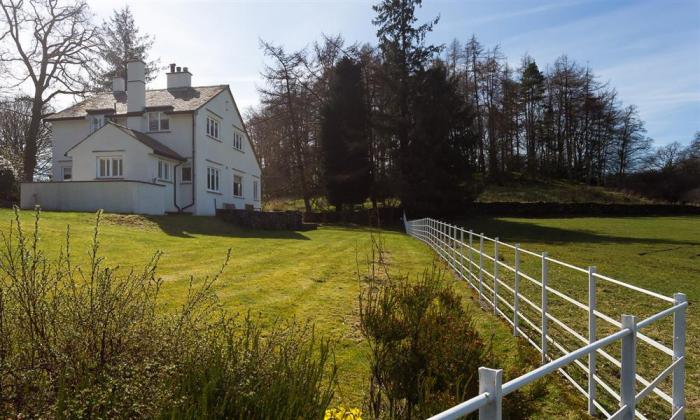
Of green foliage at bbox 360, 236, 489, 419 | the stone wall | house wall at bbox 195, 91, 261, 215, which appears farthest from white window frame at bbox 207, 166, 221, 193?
green foliage at bbox 360, 236, 489, 419

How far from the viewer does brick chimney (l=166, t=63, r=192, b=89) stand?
101 feet

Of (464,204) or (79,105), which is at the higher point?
(79,105)

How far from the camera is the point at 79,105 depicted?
3116 cm

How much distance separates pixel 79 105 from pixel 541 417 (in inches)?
1353

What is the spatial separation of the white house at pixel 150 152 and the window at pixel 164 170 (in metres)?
0.05

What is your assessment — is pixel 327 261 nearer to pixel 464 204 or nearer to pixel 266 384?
pixel 266 384

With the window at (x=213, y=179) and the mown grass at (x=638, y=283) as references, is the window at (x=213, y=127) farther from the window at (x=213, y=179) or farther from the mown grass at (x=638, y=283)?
the mown grass at (x=638, y=283)

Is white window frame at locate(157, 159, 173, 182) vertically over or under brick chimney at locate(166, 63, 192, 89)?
under

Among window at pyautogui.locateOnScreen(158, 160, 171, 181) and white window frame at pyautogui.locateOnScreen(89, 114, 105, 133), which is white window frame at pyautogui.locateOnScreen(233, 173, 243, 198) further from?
white window frame at pyautogui.locateOnScreen(89, 114, 105, 133)

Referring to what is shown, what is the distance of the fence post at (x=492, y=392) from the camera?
1.58m

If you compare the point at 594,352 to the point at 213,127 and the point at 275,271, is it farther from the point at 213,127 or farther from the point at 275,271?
the point at 213,127

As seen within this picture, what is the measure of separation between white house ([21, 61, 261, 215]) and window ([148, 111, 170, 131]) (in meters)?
0.06

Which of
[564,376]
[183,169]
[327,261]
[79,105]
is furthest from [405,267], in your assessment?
[79,105]

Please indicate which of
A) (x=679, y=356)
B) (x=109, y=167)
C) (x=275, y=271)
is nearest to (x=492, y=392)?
(x=679, y=356)
